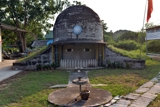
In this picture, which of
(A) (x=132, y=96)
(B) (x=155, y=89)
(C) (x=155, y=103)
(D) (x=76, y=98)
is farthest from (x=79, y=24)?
(C) (x=155, y=103)

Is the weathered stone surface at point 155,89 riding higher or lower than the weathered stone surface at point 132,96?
lower

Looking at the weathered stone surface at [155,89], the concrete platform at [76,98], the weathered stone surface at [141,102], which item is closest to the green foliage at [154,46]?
the weathered stone surface at [155,89]

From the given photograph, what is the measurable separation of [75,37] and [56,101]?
26.2 ft

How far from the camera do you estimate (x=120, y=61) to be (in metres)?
12.5

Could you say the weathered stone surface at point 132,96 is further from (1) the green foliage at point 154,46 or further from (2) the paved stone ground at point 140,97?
(1) the green foliage at point 154,46

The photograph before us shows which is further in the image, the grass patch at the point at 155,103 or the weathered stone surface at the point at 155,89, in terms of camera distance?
the weathered stone surface at the point at 155,89

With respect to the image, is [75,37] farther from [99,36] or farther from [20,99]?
[20,99]

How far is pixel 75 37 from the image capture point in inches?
496

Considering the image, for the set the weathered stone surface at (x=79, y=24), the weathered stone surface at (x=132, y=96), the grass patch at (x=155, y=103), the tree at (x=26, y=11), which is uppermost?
the tree at (x=26, y=11)

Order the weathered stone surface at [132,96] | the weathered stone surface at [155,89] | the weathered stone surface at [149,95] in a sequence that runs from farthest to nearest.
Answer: the weathered stone surface at [155,89] < the weathered stone surface at [149,95] < the weathered stone surface at [132,96]

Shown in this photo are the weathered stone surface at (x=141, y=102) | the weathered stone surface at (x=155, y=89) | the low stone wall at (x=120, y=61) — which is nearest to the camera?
the weathered stone surface at (x=141, y=102)

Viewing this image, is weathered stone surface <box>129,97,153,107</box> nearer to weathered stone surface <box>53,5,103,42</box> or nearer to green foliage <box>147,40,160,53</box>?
weathered stone surface <box>53,5,103,42</box>

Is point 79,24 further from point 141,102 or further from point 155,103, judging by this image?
point 155,103

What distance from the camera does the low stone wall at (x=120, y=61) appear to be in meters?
12.0
